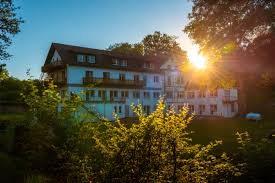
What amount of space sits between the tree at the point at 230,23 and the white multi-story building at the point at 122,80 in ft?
67.4

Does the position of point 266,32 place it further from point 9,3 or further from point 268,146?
point 9,3

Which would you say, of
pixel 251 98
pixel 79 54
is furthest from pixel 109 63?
pixel 251 98

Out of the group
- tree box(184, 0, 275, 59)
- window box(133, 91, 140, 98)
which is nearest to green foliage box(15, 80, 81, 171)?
tree box(184, 0, 275, 59)

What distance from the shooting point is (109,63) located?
56250mm

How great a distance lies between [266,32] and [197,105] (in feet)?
127

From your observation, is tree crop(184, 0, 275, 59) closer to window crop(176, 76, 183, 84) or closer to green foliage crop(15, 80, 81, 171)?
green foliage crop(15, 80, 81, 171)

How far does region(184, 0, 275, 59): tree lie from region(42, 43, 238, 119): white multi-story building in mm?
20540

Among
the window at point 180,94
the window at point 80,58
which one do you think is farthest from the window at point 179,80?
the window at point 80,58

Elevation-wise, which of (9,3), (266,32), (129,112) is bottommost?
(129,112)

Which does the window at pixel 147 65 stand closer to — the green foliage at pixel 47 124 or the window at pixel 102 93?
the window at pixel 102 93

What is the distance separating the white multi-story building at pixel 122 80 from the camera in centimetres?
5141

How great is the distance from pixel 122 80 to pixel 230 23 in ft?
103

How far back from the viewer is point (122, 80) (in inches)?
2242

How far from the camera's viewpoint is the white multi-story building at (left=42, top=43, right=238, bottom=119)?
169 feet
